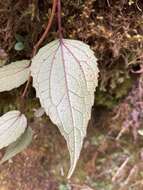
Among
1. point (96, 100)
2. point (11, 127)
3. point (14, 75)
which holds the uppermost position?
point (14, 75)

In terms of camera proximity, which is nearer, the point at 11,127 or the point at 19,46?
the point at 11,127

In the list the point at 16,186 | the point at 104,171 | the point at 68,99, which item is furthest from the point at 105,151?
the point at 68,99

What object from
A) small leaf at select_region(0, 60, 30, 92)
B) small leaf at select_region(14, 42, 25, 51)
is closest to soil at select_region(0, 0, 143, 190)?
small leaf at select_region(14, 42, 25, 51)

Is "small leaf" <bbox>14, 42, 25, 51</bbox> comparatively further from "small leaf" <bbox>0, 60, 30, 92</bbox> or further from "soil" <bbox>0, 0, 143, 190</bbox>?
"small leaf" <bbox>0, 60, 30, 92</bbox>

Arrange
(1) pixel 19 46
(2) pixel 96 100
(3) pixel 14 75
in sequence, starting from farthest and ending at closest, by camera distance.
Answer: (2) pixel 96 100 → (1) pixel 19 46 → (3) pixel 14 75

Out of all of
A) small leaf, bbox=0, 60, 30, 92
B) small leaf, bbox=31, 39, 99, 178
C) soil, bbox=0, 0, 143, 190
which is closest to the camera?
small leaf, bbox=31, 39, 99, 178

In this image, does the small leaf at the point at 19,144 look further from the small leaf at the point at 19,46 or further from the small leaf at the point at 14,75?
the small leaf at the point at 19,46

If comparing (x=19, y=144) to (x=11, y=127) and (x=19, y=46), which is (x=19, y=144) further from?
(x=19, y=46)

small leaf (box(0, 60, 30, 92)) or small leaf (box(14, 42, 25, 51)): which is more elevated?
small leaf (box(14, 42, 25, 51))

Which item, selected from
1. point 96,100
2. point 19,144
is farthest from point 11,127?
point 96,100
